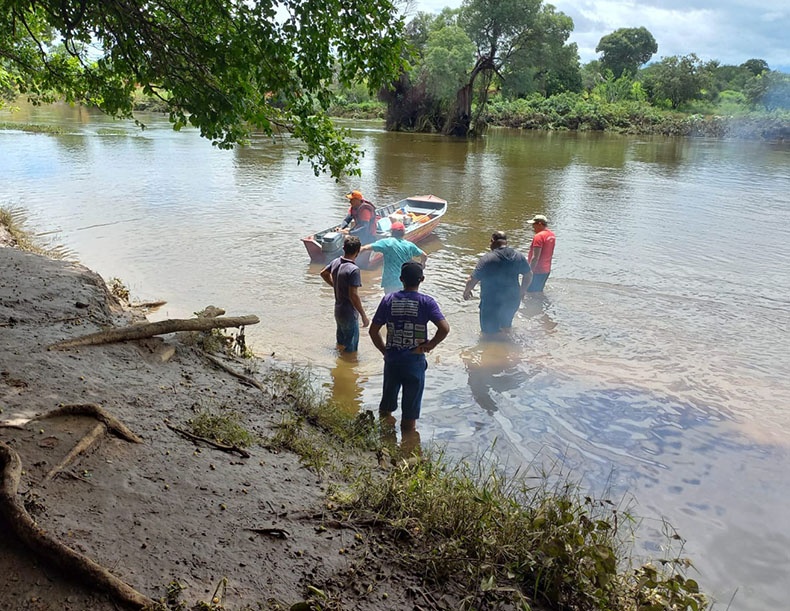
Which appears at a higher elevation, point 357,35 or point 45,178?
point 357,35

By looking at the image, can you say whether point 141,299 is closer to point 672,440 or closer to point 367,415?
point 367,415

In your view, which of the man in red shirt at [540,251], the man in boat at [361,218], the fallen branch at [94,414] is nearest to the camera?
the fallen branch at [94,414]

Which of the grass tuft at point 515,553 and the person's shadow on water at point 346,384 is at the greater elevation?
the grass tuft at point 515,553

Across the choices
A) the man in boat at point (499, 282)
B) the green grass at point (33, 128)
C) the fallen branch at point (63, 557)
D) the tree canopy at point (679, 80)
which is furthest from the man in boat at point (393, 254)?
the tree canopy at point (679, 80)

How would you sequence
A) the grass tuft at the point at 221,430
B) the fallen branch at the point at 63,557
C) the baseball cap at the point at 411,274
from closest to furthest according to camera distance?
the fallen branch at the point at 63,557 → the grass tuft at the point at 221,430 → the baseball cap at the point at 411,274

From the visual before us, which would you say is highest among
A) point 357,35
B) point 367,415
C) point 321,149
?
point 357,35

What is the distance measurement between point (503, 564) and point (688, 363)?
6.41 m

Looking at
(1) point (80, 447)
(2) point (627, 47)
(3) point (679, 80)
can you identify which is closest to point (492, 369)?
(1) point (80, 447)

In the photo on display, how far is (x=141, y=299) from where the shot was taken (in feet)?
34.8

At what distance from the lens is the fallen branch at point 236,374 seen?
6262 mm

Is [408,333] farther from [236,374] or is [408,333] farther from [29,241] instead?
[29,241]

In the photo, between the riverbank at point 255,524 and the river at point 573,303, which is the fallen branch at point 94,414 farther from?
the river at point 573,303

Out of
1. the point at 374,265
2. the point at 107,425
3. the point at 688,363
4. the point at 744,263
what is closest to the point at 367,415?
the point at 107,425

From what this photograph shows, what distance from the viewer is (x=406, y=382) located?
5930 mm
